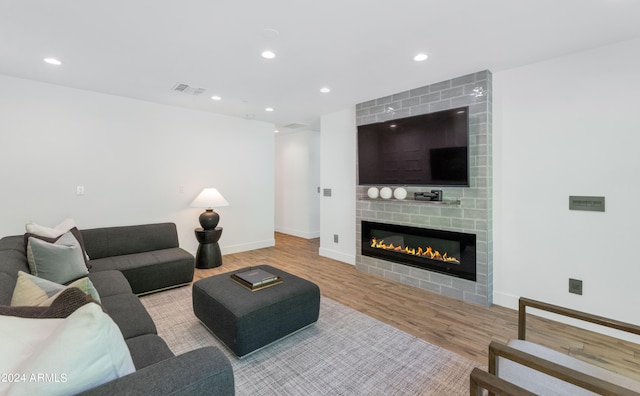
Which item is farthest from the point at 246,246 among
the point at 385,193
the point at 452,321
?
the point at 452,321

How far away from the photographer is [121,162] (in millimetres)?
3957

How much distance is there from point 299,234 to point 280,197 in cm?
118

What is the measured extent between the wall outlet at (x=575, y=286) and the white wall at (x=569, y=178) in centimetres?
4

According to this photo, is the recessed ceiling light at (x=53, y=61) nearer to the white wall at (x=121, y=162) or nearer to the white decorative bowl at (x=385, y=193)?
the white wall at (x=121, y=162)

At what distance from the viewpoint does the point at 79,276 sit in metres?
2.46

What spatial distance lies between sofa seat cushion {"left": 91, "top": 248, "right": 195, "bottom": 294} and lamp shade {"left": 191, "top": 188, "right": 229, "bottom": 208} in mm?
836

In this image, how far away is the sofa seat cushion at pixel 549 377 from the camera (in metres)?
1.22

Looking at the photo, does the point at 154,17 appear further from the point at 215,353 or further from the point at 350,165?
the point at 350,165

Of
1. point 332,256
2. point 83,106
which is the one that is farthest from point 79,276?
point 332,256

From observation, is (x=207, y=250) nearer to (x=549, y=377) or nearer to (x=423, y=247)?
(x=423, y=247)

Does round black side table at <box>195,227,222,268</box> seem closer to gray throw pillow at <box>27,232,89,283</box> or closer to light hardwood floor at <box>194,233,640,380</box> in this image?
light hardwood floor at <box>194,233,640,380</box>

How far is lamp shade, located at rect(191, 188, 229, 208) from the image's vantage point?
4258mm

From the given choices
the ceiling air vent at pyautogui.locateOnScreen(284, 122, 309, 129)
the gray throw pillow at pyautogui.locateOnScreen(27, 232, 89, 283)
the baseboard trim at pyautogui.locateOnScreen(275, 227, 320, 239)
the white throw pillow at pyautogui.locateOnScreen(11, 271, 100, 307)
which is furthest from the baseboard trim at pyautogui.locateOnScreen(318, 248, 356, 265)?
the white throw pillow at pyautogui.locateOnScreen(11, 271, 100, 307)

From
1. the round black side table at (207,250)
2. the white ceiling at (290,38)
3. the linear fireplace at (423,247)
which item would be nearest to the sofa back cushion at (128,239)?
the round black side table at (207,250)
